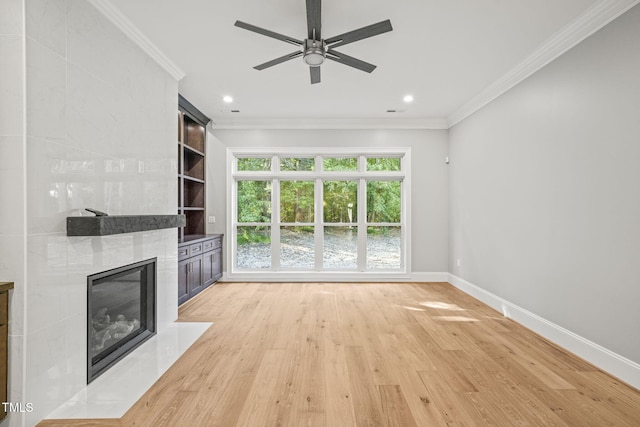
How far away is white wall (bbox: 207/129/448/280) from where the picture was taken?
18.2ft

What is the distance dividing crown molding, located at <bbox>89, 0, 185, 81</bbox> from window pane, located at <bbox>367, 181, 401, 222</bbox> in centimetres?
356

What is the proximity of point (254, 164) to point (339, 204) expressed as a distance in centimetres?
173

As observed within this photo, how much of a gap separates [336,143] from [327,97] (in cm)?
121

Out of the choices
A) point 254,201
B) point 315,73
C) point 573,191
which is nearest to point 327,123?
point 254,201

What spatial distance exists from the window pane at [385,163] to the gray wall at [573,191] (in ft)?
5.45

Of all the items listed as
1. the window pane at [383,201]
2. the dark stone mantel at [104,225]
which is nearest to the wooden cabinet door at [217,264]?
the dark stone mantel at [104,225]

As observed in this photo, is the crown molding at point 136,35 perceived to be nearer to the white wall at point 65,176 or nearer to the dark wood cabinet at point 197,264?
the white wall at point 65,176

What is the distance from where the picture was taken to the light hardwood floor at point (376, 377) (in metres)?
1.93

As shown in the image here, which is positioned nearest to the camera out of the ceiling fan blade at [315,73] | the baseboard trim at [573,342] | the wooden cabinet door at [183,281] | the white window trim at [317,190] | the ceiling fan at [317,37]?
the ceiling fan at [317,37]

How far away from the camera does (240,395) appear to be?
7.05 ft

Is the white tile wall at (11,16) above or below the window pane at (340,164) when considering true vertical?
above

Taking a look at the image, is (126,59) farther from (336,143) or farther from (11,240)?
(336,143)

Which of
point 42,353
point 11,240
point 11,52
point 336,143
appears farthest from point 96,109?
point 336,143

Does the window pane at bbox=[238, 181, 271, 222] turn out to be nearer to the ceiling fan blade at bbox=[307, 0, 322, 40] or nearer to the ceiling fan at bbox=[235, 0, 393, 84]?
the ceiling fan at bbox=[235, 0, 393, 84]
